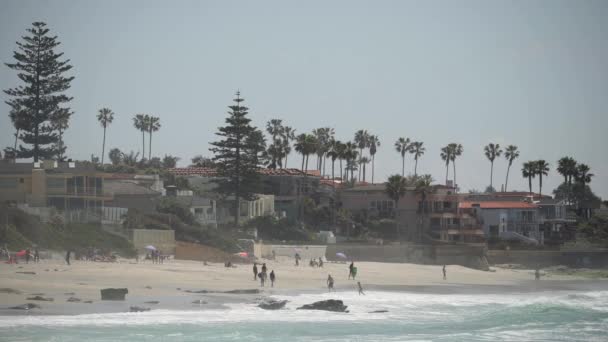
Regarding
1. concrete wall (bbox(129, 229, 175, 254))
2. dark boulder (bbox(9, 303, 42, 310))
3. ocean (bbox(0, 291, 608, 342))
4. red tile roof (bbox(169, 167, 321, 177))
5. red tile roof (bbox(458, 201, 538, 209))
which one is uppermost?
red tile roof (bbox(169, 167, 321, 177))

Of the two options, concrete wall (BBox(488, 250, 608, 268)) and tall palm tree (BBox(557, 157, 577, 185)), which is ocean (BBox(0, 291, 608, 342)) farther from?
tall palm tree (BBox(557, 157, 577, 185))

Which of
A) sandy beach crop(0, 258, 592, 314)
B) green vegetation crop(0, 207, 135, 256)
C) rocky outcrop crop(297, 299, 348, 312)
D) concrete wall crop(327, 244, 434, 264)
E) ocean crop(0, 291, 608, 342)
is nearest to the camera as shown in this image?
ocean crop(0, 291, 608, 342)

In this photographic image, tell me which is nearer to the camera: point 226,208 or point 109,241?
point 109,241

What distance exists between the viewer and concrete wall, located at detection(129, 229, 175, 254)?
4712cm

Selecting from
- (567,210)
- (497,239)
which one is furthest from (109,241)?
(567,210)

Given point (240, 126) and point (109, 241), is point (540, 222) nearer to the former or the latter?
point (240, 126)

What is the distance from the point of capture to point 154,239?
48781mm

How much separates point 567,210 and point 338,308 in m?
75.5

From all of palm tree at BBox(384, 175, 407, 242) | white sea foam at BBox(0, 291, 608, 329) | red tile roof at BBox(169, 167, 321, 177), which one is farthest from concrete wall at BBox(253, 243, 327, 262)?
red tile roof at BBox(169, 167, 321, 177)

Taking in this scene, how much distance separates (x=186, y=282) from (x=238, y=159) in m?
32.9

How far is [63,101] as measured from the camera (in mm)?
74188

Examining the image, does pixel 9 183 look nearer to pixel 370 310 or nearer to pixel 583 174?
pixel 370 310

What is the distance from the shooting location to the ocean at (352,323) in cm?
2655

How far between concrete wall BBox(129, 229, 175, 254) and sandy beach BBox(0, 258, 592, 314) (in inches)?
79.8
